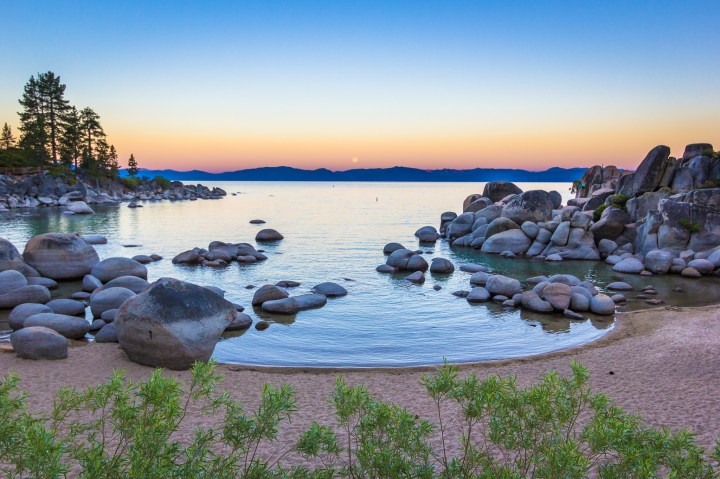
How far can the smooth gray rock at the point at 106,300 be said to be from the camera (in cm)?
1834

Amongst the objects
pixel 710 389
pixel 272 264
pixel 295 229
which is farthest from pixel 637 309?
pixel 295 229

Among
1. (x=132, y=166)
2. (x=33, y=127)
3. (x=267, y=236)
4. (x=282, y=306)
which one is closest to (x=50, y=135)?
(x=33, y=127)

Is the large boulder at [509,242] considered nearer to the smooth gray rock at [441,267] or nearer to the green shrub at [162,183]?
the smooth gray rock at [441,267]

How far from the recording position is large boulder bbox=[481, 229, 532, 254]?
37.1 m

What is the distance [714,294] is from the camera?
77.9ft

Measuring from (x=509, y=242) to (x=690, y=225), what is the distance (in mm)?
11226

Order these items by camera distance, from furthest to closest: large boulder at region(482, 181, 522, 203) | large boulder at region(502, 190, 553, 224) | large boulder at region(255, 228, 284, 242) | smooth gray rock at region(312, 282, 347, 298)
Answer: large boulder at region(482, 181, 522, 203)
large boulder at region(255, 228, 284, 242)
large boulder at region(502, 190, 553, 224)
smooth gray rock at region(312, 282, 347, 298)

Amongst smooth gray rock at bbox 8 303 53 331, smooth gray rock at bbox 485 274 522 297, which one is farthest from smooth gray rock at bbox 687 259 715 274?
smooth gray rock at bbox 8 303 53 331

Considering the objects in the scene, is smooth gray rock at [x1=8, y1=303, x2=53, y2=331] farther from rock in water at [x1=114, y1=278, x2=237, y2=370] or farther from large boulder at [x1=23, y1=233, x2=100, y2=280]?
large boulder at [x1=23, y1=233, x2=100, y2=280]

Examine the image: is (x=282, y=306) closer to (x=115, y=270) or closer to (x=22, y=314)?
(x=22, y=314)

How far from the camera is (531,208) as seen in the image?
40438 millimetres

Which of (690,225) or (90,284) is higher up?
(690,225)

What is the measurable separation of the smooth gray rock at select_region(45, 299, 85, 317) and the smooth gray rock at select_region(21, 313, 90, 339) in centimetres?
245

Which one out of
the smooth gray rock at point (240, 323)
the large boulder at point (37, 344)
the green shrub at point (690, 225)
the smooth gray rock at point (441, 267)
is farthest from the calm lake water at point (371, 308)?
the green shrub at point (690, 225)
